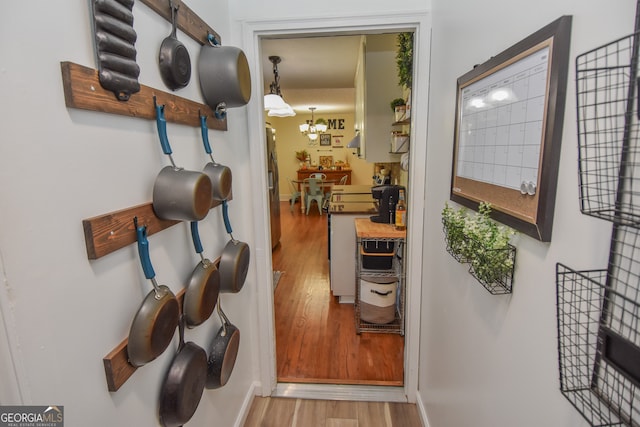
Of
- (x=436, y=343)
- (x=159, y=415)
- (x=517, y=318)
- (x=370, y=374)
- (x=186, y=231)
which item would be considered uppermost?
(x=186, y=231)

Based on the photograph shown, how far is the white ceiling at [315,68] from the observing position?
10.8 ft

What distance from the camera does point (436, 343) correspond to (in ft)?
5.27

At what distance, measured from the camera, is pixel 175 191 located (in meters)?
0.95

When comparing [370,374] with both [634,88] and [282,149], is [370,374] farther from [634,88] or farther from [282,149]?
[282,149]

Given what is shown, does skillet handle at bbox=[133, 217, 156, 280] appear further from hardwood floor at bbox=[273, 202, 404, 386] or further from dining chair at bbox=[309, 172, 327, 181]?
dining chair at bbox=[309, 172, 327, 181]

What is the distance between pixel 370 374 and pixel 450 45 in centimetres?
195

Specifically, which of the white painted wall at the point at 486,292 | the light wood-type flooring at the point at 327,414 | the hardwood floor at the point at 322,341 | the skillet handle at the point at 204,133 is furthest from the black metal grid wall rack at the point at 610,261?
the hardwood floor at the point at 322,341

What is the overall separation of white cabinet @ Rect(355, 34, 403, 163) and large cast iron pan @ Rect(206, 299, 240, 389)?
2169 millimetres

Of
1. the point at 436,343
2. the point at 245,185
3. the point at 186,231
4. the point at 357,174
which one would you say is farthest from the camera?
A: the point at 357,174

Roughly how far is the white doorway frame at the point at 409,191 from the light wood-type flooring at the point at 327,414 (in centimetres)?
4

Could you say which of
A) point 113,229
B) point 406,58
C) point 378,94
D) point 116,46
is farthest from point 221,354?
point 378,94

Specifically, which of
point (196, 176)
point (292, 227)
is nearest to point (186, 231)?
point (196, 176)

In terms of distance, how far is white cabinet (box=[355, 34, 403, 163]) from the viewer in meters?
2.91

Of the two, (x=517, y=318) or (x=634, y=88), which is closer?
(x=634, y=88)
